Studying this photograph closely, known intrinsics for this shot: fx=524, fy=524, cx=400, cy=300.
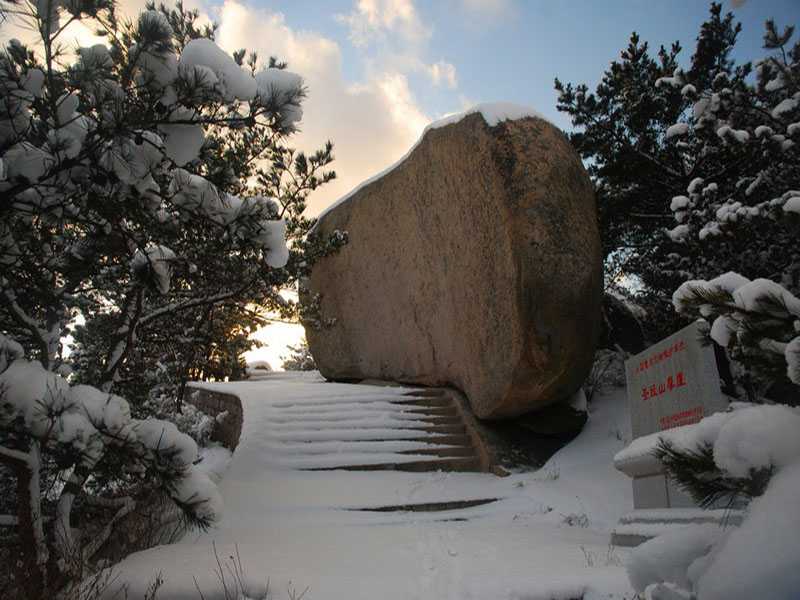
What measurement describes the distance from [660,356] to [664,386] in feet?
0.90

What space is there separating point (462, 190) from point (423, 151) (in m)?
1.43

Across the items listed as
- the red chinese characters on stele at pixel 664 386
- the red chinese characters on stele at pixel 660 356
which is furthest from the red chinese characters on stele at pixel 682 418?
the red chinese characters on stele at pixel 660 356

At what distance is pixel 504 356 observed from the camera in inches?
259

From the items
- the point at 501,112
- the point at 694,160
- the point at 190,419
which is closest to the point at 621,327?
the point at 694,160

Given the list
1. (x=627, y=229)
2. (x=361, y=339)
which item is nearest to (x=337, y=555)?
(x=361, y=339)

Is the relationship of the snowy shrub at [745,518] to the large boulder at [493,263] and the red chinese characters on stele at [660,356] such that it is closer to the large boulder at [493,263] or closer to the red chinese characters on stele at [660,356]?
the red chinese characters on stele at [660,356]

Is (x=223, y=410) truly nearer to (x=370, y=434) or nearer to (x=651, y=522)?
(x=370, y=434)

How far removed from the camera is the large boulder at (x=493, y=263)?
20.5ft

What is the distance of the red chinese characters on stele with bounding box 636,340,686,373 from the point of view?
4220mm

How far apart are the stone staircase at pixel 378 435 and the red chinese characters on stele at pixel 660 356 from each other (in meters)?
2.35

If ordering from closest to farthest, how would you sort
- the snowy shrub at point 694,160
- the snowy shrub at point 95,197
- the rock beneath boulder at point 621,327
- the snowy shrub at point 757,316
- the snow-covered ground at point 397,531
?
the snowy shrub at point 757,316 < the snowy shrub at point 95,197 < the snow-covered ground at point 397,531 < the snowy shrub at point 694,160 < the rock beneath boulder at point 621,327

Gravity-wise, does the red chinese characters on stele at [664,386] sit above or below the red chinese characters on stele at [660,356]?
below

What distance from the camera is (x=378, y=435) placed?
6777 mm

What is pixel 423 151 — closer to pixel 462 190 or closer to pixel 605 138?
pixel 462 190
